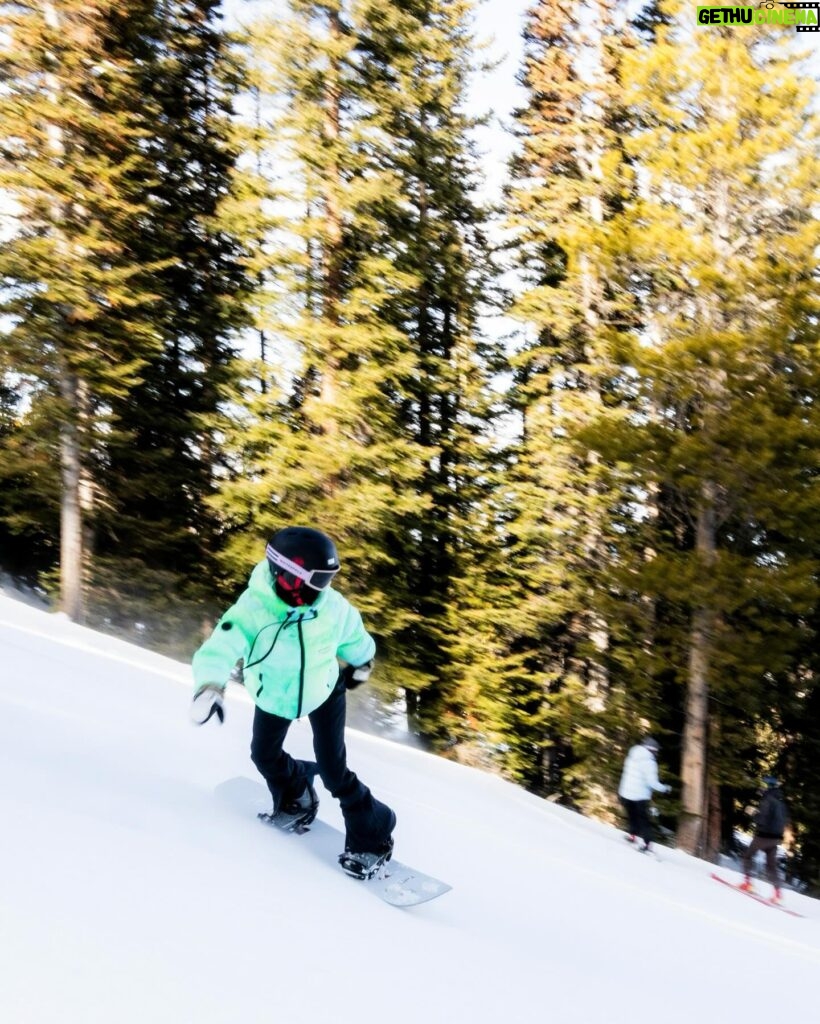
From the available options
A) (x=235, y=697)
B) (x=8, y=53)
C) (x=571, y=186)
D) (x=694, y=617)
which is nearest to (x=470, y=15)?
(x=571, y=186)

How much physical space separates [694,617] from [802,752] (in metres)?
7.80

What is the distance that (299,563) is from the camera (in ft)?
12.0

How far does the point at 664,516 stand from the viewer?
628 inches

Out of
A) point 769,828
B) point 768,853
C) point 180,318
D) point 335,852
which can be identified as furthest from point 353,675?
point 180,318

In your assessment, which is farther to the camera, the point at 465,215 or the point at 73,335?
the point at 465,215

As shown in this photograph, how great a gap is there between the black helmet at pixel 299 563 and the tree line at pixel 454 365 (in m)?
10.1

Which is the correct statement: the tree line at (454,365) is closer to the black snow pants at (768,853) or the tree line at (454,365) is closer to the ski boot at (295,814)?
the black snow pants at (768,853)

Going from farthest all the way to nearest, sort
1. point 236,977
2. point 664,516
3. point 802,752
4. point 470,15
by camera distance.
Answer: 1. point 470,15
2. point 802,752
3. point 664,516
4. point 236,977

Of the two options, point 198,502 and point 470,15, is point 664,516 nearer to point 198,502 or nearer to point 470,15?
point 198,502

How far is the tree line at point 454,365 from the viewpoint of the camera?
513 inches

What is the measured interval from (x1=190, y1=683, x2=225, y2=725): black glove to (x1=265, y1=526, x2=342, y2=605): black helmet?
0.51 metres

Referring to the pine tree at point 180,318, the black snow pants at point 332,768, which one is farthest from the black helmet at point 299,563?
the pine tree at point 180,318

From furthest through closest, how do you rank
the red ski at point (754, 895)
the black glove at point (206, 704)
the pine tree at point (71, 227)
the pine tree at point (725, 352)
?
the pine tree at point (71, 227)
the pine tree at point (725, 352)
the red ski at point (754, 895)
the black glove at point (206, 704)

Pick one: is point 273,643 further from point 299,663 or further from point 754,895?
point 754,895
